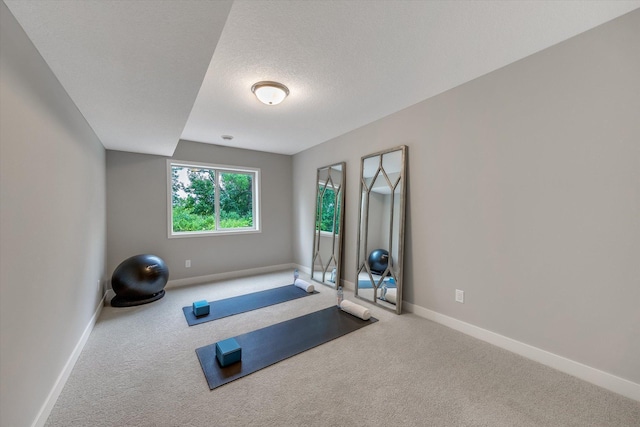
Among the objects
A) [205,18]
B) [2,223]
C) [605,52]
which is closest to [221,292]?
[2,223]

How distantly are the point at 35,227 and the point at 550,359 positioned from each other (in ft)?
11.9

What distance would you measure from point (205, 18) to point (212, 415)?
217 centimetres

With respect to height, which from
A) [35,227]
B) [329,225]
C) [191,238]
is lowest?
[191,238]

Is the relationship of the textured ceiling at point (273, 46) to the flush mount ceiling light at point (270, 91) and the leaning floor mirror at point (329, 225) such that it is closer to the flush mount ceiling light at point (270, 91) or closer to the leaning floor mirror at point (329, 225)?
the flush mount ceiling light at point (270, 91)

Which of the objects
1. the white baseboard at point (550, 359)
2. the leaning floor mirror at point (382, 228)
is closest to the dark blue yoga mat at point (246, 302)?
the leaning floor mirror at point (382, 228)

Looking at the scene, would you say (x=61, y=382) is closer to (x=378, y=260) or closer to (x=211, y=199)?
(x=378, y=260)

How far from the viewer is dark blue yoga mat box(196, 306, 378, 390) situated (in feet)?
6.23

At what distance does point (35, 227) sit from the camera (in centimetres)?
139

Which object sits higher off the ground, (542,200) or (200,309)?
(542,200)

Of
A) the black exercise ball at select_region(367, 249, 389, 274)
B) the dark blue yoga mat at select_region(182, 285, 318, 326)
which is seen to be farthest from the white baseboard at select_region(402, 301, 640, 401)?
the dark blue yoga mat at select_region(182, 285, 318, 326)

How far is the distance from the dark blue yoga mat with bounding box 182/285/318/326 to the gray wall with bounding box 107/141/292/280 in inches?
46.5

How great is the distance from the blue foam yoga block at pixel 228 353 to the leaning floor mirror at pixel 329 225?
6.92 ft

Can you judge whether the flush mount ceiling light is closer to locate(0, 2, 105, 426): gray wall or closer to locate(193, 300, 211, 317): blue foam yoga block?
locate(0, 2, 105, 426): gray wall

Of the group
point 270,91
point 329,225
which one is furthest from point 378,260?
point 270,91
